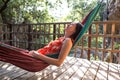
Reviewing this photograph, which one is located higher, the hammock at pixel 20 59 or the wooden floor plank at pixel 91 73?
the hammock at pixel 20 59

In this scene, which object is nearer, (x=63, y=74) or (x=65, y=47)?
(x=65, y=47)

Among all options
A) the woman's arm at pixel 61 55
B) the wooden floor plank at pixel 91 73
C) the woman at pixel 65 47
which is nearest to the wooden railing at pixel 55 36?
the wooden floor plank at pixel 91 73

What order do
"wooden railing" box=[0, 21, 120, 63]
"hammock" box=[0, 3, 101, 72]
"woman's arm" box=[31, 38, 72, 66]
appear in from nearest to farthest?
"woman's arm" box=[31, 38, 72, 66] → "hammock" box=[0, 3, 101, 72] → "wooden railing" box=[0, 21, 120, 63]

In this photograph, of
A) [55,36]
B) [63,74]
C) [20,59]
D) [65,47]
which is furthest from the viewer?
[55,36]

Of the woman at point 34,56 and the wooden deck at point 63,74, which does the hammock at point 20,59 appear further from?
the wooden deck at point 63,74

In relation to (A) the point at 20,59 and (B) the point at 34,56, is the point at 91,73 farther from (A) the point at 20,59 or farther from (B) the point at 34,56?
(A) the point at 20,59

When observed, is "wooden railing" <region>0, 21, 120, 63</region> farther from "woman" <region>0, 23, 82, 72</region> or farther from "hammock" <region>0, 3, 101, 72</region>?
"hammock" <region>0, 3, 101, 72</region>

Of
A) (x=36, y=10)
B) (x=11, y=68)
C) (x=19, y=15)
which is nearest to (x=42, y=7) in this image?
(x=36, y=10)

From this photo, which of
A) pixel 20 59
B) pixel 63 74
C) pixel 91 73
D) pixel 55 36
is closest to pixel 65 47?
pixel 20 59

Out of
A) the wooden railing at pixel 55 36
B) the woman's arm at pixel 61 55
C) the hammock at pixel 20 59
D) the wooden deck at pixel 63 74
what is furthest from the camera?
the wooden railing at pixel 55 36

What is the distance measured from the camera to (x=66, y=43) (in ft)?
6.91

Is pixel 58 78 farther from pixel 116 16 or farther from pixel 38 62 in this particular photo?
pixel 116 16

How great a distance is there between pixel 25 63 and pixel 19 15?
8347 millimetres

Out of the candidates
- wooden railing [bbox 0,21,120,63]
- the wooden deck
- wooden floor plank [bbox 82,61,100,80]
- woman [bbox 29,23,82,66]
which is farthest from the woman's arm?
wooden railing [bbox 0,21,120,63]
